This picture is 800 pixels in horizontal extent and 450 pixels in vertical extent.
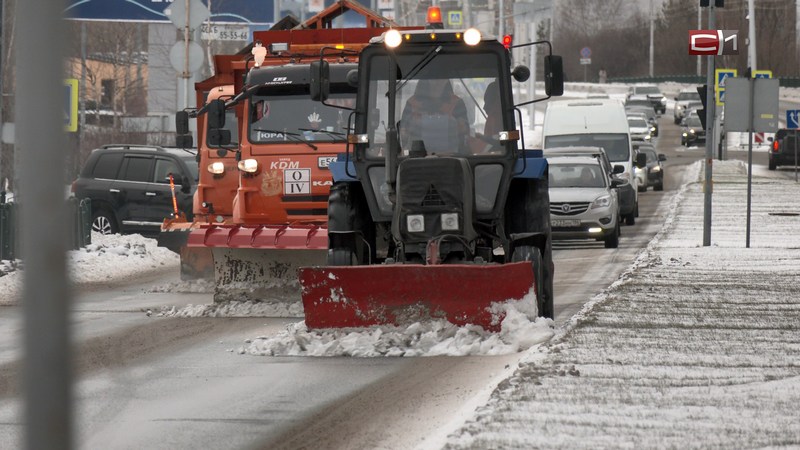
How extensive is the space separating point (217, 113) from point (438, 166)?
4.78 metres

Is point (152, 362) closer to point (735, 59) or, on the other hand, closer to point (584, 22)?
point (735, 59)

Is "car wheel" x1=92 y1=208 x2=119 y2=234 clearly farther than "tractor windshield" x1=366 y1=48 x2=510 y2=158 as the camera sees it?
Yes

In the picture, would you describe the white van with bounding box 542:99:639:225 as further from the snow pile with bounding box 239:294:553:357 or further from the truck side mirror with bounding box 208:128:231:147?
the snow pile with bounding box 239:294:553:357

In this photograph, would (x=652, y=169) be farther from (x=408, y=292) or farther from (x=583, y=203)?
(x=408, y=292)

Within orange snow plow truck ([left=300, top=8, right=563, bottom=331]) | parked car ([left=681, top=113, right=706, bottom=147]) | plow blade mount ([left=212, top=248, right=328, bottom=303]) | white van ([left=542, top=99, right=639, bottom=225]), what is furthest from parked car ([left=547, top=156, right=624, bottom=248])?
parked car ([left=681, top=113, right=706, bottom=147])

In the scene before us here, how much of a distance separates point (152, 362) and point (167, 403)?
6.04 feet

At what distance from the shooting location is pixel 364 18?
19203 mm

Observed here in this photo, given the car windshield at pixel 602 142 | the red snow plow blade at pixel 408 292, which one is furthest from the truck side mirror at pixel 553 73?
the car windshield at pixel 602 142

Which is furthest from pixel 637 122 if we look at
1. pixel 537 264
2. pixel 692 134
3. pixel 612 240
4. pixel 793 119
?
pixel 537 264

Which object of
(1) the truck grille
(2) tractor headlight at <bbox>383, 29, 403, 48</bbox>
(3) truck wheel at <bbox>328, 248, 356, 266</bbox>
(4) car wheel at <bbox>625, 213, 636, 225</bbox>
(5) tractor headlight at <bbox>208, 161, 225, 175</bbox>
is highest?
(2) tractor headlight at <bbox>383, 29, 403, 48</bbox>

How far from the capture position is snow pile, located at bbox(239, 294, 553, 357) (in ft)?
33.9

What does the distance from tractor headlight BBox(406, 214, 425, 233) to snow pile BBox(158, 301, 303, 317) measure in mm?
2398

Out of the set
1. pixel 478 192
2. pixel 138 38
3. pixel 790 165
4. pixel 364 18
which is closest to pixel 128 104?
pixel 138 38

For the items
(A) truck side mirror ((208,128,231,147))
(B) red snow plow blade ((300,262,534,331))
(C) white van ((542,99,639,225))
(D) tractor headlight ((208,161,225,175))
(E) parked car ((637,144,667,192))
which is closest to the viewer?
(B) red snow plow blade ((300,262,534,331))
